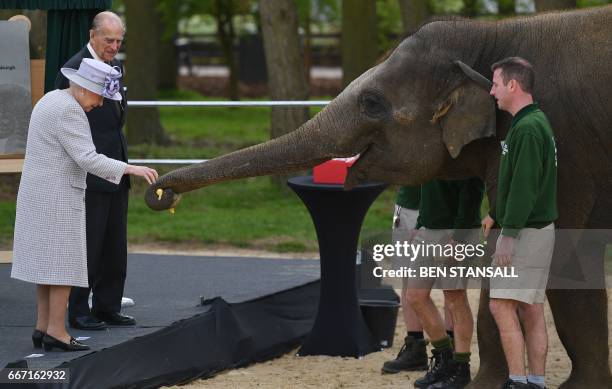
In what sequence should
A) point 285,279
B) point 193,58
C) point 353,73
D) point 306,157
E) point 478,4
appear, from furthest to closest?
point 193,58
point 478,4
point 353,73
point 285,279
point 306,157

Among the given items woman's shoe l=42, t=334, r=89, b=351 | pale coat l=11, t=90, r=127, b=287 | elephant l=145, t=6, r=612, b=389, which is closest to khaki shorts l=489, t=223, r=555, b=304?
elephant l=145, t=6, r=612, b=389

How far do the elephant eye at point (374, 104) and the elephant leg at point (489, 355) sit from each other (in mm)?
1193

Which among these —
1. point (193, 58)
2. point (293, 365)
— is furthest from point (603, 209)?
point (193, 58)

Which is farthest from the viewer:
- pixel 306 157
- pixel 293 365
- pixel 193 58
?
pixel 193 58

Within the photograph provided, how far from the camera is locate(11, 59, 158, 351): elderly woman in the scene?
7.35 metres

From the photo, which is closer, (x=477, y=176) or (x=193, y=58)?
(x=477, y=176)

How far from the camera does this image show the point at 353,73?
19.6 meters

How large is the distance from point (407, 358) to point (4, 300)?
9.90 ft

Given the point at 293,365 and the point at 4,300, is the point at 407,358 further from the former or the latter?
the point at 4,300

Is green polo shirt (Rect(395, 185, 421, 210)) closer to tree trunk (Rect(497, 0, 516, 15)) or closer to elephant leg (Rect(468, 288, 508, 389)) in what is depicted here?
elephant leg (Rect(468, 288, 508, 389))

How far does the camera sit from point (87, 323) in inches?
326

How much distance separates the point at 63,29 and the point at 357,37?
36.8 ft

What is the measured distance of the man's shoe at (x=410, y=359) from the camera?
8562mm

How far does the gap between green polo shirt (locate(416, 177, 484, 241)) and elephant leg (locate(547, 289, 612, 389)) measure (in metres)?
0.70
